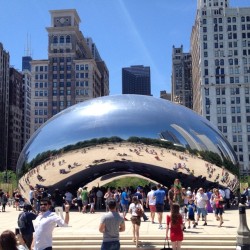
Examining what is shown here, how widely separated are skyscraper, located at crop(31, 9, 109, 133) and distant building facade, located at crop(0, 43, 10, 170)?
9.07 meters

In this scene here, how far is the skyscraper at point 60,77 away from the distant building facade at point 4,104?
9066mm

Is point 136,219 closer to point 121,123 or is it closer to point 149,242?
point 149,242

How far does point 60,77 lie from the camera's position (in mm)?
107250

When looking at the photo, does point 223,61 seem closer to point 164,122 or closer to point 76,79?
point 76,79

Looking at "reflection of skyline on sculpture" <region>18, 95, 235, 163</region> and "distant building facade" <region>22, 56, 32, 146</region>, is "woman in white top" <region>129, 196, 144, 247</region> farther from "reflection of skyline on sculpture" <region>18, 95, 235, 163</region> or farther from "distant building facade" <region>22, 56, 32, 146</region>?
"distant building facade" <region>22, 56, 32, 146</region>

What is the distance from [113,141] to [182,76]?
138535 mm

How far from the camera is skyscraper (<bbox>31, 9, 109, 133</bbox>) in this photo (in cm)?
10581

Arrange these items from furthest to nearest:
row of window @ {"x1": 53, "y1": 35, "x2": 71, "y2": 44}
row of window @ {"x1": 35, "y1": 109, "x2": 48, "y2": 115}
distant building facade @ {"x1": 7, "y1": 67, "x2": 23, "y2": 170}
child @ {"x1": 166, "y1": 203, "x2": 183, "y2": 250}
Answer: distant building facade @ {"x1": 7, "y1": 67, "x2": 23, "y2": 170} < row of window @ {"x1": 53, "y1": 35, "x2": 71, "y2": 44} < row of window @ {"x1": 35, "y1": 109, "x2": 48, "y2": 115} < child @ {"x1": 166, "y1": 203, "x2": 183, "y2": 250}

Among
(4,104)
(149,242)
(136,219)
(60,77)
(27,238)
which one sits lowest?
(149,242)

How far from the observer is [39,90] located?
107438 mm

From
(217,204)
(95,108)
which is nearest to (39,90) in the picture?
(95,108)

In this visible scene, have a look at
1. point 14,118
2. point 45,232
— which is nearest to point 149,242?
point 45,232

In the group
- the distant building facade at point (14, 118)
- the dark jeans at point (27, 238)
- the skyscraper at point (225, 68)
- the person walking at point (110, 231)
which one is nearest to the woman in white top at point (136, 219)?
the dark jeans at point (27, 238)

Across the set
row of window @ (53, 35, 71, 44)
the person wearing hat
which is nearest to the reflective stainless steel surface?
the person wearing hat
